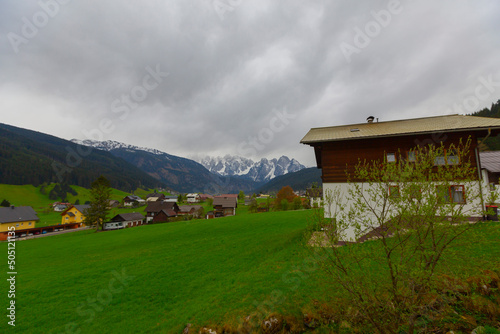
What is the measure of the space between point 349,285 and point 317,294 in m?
4.55

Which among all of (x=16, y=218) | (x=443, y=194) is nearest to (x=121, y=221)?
(x=16, y=218)

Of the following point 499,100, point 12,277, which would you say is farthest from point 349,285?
point 499,100

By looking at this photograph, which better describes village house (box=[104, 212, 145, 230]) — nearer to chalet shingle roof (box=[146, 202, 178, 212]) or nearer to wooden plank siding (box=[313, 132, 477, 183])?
chalet shingle roof (box=[146, 202, 178, 212])

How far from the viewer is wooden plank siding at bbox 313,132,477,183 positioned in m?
15.9

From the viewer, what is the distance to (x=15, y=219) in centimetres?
5844

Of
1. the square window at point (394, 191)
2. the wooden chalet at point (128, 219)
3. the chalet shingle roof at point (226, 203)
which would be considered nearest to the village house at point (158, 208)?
the wooden chalet at point (128, 219)

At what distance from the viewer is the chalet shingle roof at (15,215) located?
5725 centimetres

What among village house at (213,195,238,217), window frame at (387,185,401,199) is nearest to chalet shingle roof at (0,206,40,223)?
village house at (213,195,238,217)

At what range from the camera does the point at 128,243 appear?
2791 centimetres

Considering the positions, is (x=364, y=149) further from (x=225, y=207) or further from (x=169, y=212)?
(x=169, y=212)

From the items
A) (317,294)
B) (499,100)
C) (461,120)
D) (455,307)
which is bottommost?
(317,294)

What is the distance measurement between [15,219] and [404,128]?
93516 mm

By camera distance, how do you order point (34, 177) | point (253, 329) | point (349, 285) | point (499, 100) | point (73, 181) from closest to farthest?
1. point (349, 285)
2. point (253, 329)
3. point (499, 100)
4. point (34, 177)
5. point (73, 181)

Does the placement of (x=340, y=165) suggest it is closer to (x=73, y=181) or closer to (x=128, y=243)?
(x=128, y=243)
